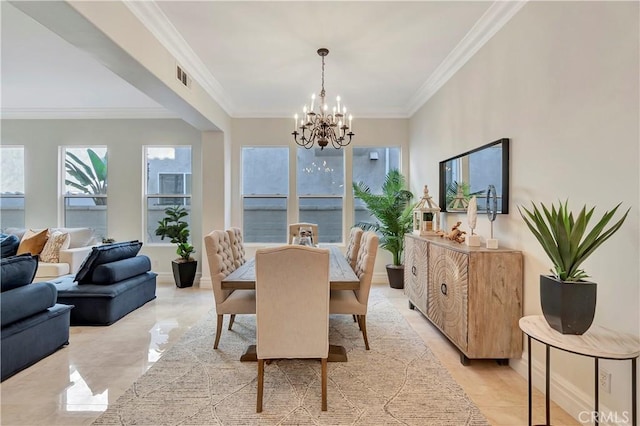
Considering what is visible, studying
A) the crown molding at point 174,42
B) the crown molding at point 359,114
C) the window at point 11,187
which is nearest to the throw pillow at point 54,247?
the window at point 11,187

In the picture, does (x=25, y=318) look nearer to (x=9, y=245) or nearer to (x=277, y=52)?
(x=9, y=245)

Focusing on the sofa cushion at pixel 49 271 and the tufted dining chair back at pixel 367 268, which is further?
the sofa cushion at pixel 49 271

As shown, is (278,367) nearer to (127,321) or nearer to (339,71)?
(127,321)

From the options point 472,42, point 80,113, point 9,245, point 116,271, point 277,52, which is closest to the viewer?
point 472,42

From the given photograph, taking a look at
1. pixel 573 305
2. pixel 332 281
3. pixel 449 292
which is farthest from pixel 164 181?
pixel 573 305

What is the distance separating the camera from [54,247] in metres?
4.31

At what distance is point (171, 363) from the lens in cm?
246

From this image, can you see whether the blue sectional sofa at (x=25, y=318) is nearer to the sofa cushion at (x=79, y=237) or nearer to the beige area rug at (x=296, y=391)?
the beige area rug at (x=296, y=391)

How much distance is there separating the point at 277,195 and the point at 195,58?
250 centimetres

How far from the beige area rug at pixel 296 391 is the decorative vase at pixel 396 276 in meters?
1.89

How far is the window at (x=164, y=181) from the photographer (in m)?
5.30

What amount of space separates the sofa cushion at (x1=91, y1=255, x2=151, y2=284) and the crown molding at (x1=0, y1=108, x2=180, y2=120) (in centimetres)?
259

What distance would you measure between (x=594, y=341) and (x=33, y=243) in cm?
601

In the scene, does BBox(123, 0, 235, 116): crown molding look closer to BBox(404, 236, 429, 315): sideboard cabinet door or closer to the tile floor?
the tile floor
